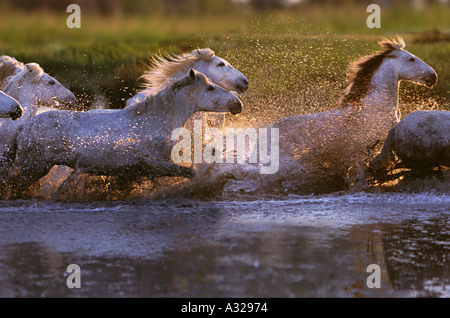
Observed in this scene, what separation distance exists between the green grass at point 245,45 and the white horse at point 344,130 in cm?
467

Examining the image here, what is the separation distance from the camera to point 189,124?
27.9 ft

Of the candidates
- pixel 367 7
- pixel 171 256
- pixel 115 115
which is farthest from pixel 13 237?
pixel 367 7

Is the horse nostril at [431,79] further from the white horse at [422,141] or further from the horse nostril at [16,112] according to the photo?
the horse nostril at [16,112]

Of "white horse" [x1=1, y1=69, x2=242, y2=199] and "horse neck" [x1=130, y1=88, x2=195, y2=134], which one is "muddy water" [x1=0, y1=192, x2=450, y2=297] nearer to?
"white horse" [x1=1, y1=69, x2=242, y2=199]

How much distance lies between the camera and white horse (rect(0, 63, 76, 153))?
32.4 feet

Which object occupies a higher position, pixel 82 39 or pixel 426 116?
pixel 82 39

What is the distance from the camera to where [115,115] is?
848 cm

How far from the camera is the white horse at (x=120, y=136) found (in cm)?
823

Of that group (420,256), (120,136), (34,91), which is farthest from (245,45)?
(420,256)

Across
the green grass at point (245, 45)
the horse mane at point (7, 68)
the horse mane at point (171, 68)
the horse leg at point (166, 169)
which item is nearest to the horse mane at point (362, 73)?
the horse mane at point (171, 68)

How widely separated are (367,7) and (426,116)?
7706 millimetres

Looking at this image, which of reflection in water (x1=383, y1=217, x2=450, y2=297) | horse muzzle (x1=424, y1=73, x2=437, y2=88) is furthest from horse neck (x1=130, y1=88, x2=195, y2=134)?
horse muzzle (x1=424, y1=73, x2=437, y2=88)

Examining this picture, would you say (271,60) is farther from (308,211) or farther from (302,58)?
(308,211)

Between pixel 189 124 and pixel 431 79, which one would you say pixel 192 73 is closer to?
pixel 189 124
